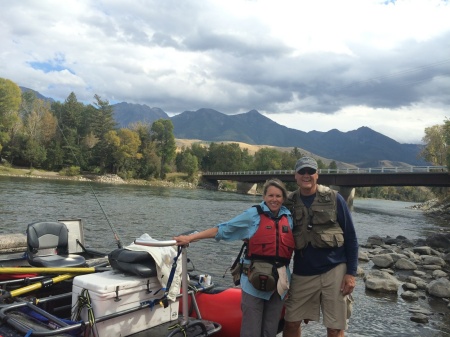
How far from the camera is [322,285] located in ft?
14.5

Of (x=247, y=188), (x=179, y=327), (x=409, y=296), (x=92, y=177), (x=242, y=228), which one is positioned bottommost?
(x=247, y=188)

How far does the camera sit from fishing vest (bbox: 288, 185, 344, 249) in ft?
14.2

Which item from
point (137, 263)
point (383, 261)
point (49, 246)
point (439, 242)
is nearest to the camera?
point (137, 263)

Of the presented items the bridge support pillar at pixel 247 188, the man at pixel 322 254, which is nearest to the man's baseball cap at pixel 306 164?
the man at pixel 322 254

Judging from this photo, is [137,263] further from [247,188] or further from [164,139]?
[164,139]

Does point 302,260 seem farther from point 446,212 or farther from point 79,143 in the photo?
point 79,143

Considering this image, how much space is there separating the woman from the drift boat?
68cm

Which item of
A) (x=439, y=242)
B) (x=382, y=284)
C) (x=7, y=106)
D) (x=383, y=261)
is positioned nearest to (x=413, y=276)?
(x=383, y=261)

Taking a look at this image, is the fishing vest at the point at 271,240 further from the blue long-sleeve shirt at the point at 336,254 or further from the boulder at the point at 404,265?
the boulder at the point at 404,265

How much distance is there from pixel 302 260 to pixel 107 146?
303 ft

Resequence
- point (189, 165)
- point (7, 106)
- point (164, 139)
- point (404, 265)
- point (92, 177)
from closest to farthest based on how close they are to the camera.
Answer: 1. point (404, 265)
2. point (7, 106)
3. point (92, 177)
4. point (189, 165)
5. point (164, 139)

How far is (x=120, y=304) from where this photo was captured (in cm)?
466

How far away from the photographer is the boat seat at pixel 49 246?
6.71m

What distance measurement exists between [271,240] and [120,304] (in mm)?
2054
